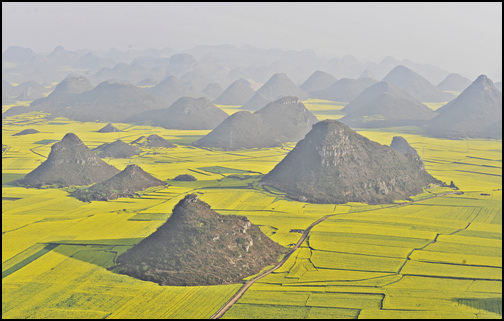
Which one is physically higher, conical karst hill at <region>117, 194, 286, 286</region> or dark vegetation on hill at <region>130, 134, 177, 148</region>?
dark vegetation on hill at <region>130, 134, 177, 148</region>

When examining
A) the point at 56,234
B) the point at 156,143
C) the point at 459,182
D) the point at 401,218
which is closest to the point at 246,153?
the point at 156,143

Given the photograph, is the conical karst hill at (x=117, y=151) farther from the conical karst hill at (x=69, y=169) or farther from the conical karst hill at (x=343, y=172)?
the conical karst hill at (x=343, y=172)

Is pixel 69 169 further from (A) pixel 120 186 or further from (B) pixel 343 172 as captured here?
(B) pixel 343 172

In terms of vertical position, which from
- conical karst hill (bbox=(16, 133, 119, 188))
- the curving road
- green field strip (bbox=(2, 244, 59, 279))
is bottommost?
the curving road

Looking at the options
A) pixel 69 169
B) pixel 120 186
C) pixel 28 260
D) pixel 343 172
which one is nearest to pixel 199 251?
pixel 28 260

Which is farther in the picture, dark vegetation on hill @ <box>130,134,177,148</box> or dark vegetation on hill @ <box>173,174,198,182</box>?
dark vegetation on hill @ <box>130,134,177,148</box>

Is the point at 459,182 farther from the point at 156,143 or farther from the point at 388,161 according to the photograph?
the point at 156,143

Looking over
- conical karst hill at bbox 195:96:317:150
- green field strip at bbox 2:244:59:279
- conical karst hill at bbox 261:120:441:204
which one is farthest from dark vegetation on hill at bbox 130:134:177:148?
green field strip at bbox 2:244:59:279

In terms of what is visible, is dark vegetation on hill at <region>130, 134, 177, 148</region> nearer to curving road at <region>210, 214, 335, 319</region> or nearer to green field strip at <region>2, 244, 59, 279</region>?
green field strip at <region>2, 244, 59, 279</region>
